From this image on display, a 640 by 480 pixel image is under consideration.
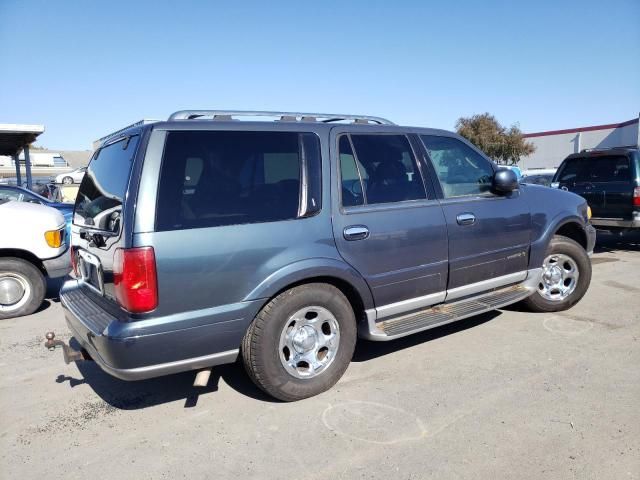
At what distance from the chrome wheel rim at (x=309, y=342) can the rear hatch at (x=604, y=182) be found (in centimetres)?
707

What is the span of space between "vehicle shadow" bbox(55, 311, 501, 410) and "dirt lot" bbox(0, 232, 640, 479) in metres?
0.02

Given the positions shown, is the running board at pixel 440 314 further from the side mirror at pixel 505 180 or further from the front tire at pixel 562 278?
the side mirror at pixel 505 180

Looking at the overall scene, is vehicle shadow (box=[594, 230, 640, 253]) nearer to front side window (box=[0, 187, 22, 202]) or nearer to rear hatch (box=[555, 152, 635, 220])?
rear hatch (box=[555, 152, 635, 220])

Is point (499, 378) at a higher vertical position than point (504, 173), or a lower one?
lower

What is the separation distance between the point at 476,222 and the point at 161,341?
275cm

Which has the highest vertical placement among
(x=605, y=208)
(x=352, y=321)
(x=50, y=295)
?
(x=605, y=208)

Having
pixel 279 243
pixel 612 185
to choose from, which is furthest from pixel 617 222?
pixel 279 243

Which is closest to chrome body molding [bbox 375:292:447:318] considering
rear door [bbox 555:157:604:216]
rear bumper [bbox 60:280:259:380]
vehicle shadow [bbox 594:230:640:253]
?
rear bumper [bbox 60:280:259:380]

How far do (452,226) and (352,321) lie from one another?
1217 mm

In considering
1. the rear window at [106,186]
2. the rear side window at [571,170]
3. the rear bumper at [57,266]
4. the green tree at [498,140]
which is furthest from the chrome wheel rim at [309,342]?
the green tree at [498,140]

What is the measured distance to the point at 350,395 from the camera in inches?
137

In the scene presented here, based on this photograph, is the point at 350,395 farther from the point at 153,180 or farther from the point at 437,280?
the point at 153,180

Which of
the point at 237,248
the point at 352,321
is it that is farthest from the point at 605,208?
the point at 237,248

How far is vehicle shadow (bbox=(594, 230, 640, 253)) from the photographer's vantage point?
9383 millimetres
